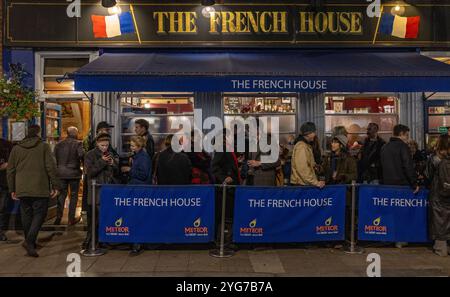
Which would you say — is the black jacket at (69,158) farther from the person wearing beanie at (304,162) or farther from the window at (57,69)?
the person wearing beanie at (304,162)

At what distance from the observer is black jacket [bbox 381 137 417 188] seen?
7.83m

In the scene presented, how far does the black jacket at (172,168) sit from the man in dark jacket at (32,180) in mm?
1631

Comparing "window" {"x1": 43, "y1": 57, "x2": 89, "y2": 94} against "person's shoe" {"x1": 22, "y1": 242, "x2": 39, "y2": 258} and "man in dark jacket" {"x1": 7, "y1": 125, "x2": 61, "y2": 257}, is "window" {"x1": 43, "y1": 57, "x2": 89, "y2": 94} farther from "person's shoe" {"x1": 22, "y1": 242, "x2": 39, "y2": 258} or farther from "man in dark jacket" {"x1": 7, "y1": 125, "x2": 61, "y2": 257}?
"person's shoe" {"x1": 22, "y1": 242, "x2": 39, "y2": 258}

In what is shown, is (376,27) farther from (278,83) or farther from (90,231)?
(90,231)

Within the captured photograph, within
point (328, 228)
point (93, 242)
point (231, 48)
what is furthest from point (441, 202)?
point (93, 242)

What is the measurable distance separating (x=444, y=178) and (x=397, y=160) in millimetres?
825

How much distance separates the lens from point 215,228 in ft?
25.2

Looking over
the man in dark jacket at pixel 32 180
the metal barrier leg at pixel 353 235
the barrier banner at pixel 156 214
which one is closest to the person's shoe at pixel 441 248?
the metal barrier leg at pixel 353 235

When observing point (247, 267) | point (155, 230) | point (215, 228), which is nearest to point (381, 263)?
point (247, 267)

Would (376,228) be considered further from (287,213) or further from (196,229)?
(196,229)

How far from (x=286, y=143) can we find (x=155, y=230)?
439 cm

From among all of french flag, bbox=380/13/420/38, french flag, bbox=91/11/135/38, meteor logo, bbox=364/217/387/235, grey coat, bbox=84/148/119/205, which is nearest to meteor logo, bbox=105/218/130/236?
grey coat, bbox=84/148/119/205

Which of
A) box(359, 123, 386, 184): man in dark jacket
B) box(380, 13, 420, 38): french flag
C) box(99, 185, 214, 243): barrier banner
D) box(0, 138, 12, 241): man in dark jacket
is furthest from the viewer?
box(380, 13, 420, 38): french flag

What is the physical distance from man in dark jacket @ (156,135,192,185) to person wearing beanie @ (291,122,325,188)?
1.80 m
